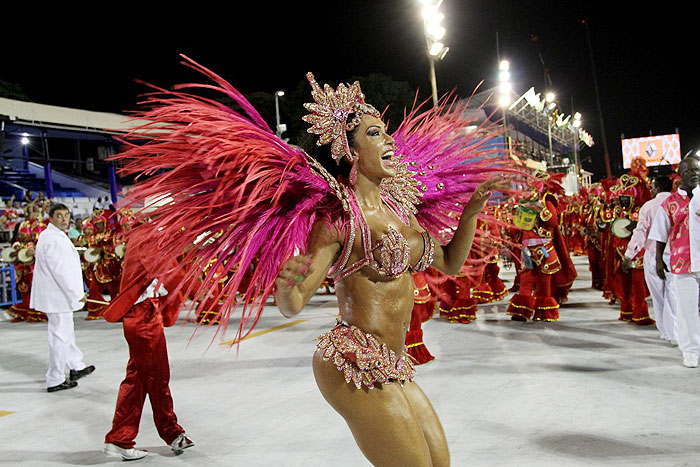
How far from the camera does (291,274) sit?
202cm

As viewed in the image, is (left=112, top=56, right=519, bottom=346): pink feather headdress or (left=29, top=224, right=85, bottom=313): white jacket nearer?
(left=112, top=56, right=519, bottom=346): pink feather headdress

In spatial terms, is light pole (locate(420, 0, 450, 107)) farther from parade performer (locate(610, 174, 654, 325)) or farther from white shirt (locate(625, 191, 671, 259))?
white shirt (locate(625, 191, 671, 259))

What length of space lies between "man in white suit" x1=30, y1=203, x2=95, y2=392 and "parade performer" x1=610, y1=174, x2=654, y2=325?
267 inches

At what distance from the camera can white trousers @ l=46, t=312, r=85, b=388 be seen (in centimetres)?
589

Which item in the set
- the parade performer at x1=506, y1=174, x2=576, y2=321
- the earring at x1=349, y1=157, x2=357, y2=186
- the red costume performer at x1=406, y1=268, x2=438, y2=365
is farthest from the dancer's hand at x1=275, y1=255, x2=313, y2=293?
the parade performer at x1=506, y1=174, x2=576, y2=321

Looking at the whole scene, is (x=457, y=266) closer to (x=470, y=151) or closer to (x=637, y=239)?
(x=470, y=151)

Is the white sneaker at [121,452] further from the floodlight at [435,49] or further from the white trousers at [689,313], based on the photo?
the floodlight at [435,49]

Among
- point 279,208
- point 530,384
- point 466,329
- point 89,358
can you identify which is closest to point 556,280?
point 466,329

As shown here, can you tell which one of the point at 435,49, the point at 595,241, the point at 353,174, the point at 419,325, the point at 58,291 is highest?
the point at 435,49

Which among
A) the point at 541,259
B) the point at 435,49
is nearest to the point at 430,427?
the point at 541,259

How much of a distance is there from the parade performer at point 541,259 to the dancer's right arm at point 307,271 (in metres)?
6.21

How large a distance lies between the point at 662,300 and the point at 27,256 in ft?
33.4

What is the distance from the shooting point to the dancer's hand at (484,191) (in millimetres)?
2539

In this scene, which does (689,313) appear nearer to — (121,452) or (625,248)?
(625,248)
